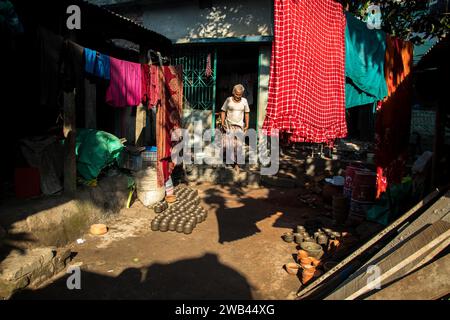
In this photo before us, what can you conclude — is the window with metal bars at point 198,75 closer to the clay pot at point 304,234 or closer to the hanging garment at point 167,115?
the hanging garment at point 167,115

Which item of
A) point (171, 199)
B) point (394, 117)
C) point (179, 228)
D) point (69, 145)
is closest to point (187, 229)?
point (179, 228)

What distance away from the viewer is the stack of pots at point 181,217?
5453 millimetres

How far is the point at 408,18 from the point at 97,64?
6877mm

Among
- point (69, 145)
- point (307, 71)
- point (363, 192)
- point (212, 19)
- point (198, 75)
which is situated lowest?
point (363, 192)

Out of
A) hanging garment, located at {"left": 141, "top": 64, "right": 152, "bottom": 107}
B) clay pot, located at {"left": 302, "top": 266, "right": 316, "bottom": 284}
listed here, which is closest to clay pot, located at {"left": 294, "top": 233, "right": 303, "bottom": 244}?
clay pot, located at {"left": 302, "top": 266, "right": 316, "bottom": 284}

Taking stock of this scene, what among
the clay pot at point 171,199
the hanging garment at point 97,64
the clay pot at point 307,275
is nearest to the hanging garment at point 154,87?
the hanging garment at point 97,64

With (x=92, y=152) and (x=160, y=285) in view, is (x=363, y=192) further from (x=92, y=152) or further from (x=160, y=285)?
(x=92, y=152)

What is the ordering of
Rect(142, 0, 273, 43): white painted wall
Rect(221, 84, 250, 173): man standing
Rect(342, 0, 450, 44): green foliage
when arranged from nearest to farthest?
1. Rect(342, 0, 450, 44): green foliage
2. Rect(221, 84, 250, 173): man standing
3. Rect(142, 0, 273, 43): white painted wall

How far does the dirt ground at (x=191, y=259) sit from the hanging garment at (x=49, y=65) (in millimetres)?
2261

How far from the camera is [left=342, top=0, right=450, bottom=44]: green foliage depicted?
683cm

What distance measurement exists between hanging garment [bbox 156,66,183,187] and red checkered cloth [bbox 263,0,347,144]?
4.09m

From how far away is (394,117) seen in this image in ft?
17.7

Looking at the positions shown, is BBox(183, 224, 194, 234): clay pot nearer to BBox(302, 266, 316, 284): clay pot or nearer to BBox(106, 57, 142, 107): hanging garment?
BBox(302, 266, 316, 284): clay pot
